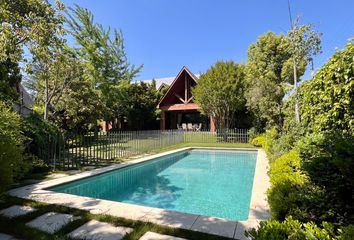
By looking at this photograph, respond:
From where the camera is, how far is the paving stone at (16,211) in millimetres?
4180

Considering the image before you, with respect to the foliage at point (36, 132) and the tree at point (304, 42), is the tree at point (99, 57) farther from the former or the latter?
the tree at point (304, 42)

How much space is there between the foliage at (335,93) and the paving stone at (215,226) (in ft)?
11.2

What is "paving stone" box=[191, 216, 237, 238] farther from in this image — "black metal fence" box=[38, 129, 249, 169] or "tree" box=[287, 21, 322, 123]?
"tree" box=[287, 21, 322, 123]

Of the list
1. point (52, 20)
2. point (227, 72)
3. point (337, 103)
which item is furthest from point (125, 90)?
point (337, 103)

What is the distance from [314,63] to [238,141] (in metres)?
10.9

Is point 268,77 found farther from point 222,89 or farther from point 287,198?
point 287,198

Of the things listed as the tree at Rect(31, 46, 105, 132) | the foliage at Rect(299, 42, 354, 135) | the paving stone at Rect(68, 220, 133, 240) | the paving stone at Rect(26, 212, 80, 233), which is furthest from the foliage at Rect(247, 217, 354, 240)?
the tree at Rect(31, 46, 105, 132)

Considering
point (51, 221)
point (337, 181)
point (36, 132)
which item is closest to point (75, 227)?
point (51, 221)

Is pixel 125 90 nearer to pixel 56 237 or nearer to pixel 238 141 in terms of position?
pixel 238 141

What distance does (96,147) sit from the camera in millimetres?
10289

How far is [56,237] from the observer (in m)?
3.24

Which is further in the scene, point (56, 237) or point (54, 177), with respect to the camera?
point (54, 177)

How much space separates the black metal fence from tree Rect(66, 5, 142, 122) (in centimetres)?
887

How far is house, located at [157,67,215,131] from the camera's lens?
25300 mm
